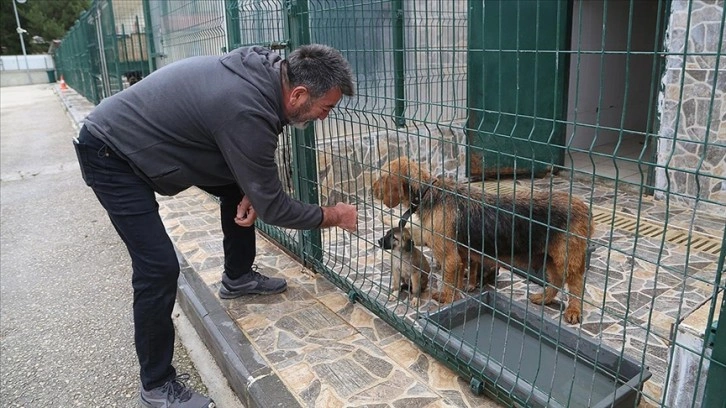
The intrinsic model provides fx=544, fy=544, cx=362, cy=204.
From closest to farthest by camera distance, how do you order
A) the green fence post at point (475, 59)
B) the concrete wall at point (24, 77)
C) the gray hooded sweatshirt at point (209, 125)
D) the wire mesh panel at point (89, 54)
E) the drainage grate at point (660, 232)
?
the gray hooded sweatshirt at point (209, 125) → the drainage grate at point (660, 232) → the green fence post at point (475, 59) → the wire mesh panel at point (89, 54) → the concrete wall at point (24, 77)

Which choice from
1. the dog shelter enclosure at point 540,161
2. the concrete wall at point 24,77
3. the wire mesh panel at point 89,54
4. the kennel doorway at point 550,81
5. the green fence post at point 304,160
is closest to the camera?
the dog shelter enclosure at point 540,161

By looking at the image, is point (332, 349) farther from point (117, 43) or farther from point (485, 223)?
point (117, 43)

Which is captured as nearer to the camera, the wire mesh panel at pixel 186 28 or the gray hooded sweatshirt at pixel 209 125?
the gray hooded sweatshirt at pixel 209 125

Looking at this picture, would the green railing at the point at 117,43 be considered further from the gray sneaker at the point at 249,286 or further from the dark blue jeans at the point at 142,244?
the dark blue jeans at the point at 142,244

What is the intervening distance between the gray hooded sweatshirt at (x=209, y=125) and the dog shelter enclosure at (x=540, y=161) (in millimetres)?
802

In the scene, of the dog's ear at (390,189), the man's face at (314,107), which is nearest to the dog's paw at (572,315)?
the dog's ear at (390,189)

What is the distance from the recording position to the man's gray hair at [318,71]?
2674 millimetres

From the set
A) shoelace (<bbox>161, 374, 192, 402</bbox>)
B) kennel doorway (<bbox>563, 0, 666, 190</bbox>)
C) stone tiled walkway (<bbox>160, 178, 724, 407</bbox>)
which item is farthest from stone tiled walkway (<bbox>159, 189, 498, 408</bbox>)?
kennel doorway (<bbox>563, 0, 666, 190</bbox>)

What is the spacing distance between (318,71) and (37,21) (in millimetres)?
49940

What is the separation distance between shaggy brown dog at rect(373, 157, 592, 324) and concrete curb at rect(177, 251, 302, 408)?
1.28 metres

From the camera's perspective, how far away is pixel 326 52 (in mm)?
2713

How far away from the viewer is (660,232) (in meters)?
5.35

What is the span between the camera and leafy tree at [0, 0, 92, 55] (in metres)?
43.5

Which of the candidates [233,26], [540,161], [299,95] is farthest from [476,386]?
[233,26]
